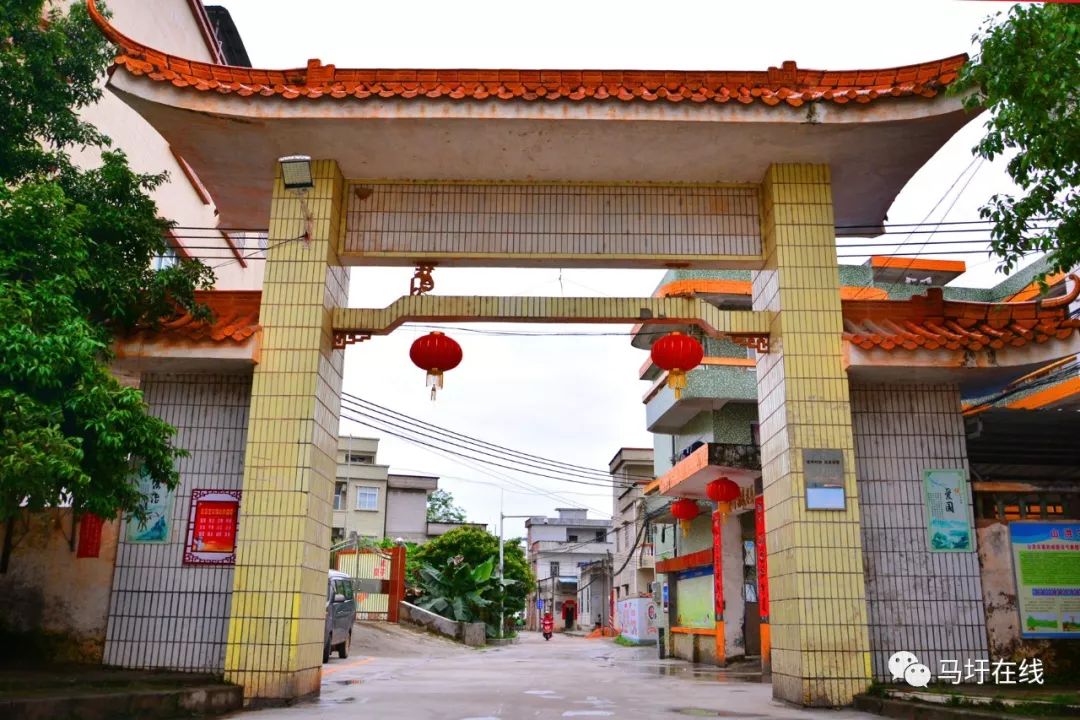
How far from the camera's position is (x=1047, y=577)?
320 inches

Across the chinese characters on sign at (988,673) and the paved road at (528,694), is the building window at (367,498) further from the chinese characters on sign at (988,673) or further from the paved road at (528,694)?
the chinese characters on sign at (988,673)

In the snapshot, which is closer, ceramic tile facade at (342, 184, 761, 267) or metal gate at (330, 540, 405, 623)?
ceramic tile facade at (342, 184, 761, 267)

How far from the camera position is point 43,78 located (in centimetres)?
766

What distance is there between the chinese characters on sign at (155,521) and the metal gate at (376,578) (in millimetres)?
14626

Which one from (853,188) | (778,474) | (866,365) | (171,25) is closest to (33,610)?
(778,474)

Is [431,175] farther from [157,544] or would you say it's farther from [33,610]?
[33,610]

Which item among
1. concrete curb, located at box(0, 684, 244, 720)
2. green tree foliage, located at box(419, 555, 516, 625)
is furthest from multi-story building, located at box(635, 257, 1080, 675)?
green tree foliage, located at box(419, 555, 516, 625)

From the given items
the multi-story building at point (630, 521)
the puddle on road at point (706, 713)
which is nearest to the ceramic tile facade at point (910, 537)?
the puddle on road at point (706, 713)

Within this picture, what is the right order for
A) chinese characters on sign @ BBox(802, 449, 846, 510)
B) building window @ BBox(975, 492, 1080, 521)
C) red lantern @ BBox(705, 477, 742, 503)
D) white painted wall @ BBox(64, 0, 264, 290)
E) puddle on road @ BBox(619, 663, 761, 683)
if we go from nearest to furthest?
chinese characters on sign @ BBox(802, 449, 846, 510) → building window @ BBox(975, 492, 1080, 521) → white painted wall @ BBox(64, 0, 264, 290) → puddle on road @ BBox(619, 663, 761, 683) → red lantern @ BBox(705, 477, 742, 503)

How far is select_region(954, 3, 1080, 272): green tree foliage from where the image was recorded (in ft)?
17.6

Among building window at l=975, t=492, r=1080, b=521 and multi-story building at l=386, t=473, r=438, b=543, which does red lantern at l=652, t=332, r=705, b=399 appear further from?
multi-story building at l=386, t=473, r=438, b=543

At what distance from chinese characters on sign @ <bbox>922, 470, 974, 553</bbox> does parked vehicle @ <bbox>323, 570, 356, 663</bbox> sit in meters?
9.29

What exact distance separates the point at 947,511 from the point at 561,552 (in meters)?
47.4

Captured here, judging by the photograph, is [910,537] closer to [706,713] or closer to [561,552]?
[706,713]
